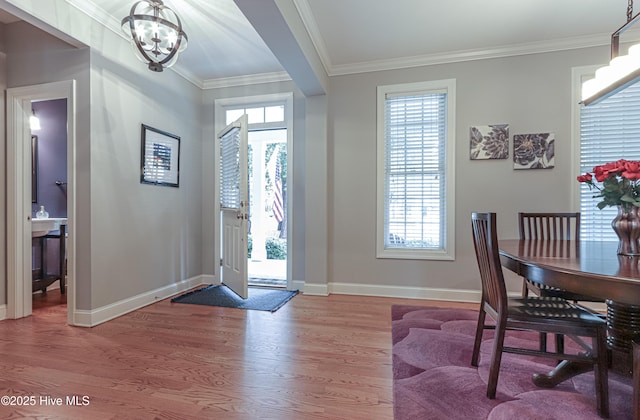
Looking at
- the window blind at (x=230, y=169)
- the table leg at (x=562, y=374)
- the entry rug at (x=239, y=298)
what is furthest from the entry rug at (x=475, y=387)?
the window blind at (x=230, y=169)

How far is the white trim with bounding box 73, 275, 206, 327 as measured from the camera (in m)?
2.65

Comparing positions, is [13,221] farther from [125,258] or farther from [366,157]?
[366,157]

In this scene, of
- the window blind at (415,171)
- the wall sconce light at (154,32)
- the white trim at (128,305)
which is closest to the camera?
the wall sconce light at (154,32)

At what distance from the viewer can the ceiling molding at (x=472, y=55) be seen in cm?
309

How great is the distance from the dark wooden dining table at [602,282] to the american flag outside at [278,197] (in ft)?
15.5

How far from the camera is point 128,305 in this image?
301cm

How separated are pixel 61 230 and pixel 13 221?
26.7 inches

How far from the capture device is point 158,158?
11.2 ft

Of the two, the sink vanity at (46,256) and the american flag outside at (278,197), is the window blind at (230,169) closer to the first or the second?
the sink vanity at (46,256)

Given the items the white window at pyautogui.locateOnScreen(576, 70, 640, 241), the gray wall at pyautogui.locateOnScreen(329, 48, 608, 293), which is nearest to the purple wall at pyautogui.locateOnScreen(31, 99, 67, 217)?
the gray wall at pyautogui.locateOnScreen(329, 48, 608, 293)

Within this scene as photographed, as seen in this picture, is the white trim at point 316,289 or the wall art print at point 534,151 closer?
the wall art print at point 534,151

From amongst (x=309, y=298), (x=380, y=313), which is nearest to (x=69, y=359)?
(x=309, y=298)

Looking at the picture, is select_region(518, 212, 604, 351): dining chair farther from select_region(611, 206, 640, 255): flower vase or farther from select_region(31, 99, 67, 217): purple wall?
A: select_region(31, 99, 67, 217): purple wall

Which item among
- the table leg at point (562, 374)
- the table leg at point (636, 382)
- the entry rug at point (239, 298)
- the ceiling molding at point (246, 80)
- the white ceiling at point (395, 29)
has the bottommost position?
the entry rug at point (239, 298)
